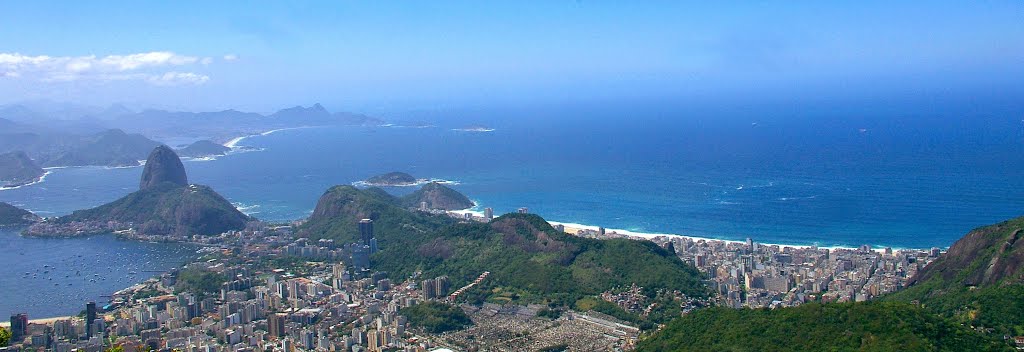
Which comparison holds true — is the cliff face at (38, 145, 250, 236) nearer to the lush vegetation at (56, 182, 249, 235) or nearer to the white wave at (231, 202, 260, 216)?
the lush vegetation at (56, 182, 249, 235)

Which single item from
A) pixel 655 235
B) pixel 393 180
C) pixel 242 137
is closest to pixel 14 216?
pixel 393 180

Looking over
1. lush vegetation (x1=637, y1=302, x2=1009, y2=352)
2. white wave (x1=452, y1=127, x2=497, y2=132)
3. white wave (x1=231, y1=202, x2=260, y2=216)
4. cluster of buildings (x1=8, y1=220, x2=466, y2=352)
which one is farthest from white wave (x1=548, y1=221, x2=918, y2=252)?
white wave (x1=452, y1=127, x2=497, y2=132)

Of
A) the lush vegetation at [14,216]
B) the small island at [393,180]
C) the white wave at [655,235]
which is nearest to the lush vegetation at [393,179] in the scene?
the small island at [393,180]

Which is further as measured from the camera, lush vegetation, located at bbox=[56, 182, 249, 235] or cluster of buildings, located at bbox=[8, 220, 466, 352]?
lush vegetation, located at bbox=[56, 182, 249, 235]

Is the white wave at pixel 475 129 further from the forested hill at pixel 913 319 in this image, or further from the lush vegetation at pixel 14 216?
the forested hill at pixel 913 319

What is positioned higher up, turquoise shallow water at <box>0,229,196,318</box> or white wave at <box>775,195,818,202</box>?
white wave at <box>775,195,818,202</box>

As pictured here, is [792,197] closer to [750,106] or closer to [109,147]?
[109,147]
